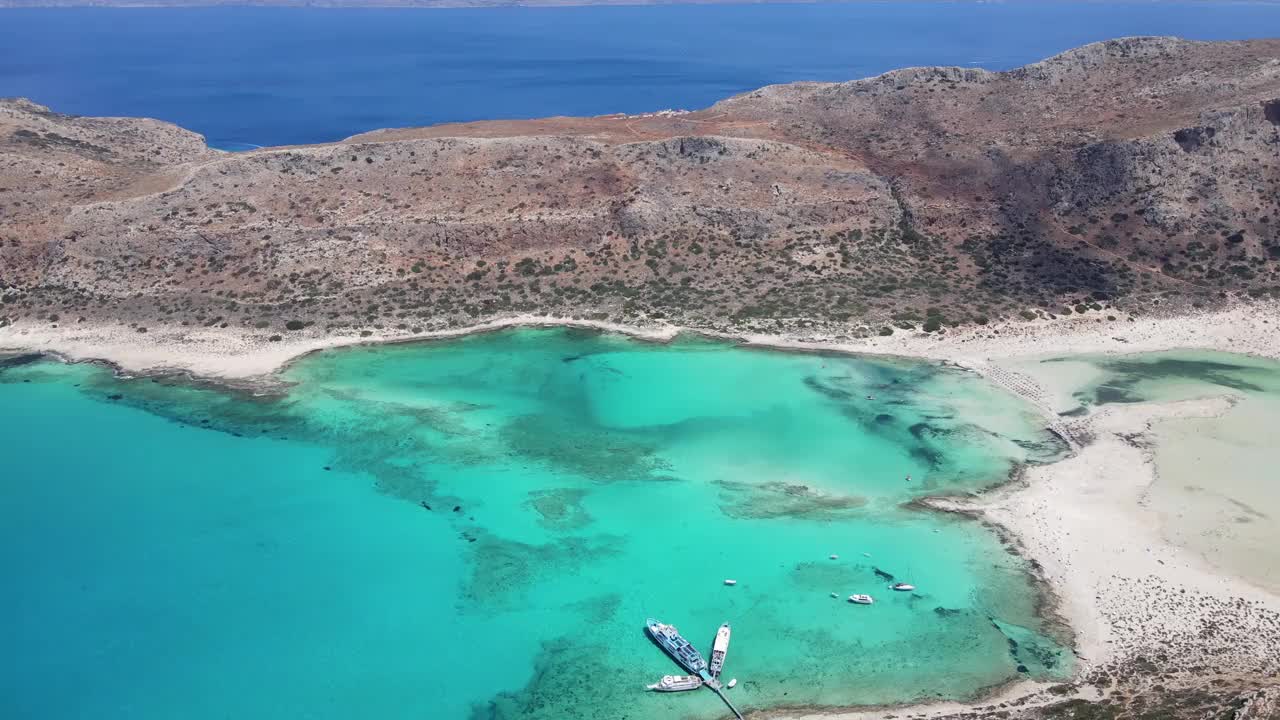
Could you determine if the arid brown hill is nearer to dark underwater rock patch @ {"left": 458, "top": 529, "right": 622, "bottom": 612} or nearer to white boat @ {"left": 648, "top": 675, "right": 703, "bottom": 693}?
dark underwater rock patch @ {"left": 458, "top": 529, "right": 622, "bottom": 612}

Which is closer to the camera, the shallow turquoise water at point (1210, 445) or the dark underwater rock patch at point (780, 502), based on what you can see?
the shallow turquoise water at point (1210, 445)

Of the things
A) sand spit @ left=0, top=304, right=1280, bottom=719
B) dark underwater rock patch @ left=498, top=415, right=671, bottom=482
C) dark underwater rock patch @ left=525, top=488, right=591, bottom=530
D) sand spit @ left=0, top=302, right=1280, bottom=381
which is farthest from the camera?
sand spit @ left=0, top=302, right=1280, bottom=381

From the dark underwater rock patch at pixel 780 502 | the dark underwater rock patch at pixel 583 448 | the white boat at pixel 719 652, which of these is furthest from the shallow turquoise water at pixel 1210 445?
the dark underwater rock patch at pixel 583 448

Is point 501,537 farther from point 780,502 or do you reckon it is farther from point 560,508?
point 780,502

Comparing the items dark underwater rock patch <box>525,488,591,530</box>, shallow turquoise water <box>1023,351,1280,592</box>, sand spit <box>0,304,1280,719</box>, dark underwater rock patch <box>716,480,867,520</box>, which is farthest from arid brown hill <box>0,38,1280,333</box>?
dark underwater rock patch <box>525,488,591,530</box>

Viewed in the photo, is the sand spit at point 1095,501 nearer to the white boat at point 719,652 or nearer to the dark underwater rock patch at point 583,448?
the white boat at point 719,652

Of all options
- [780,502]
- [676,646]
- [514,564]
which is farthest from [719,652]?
[780,502]
